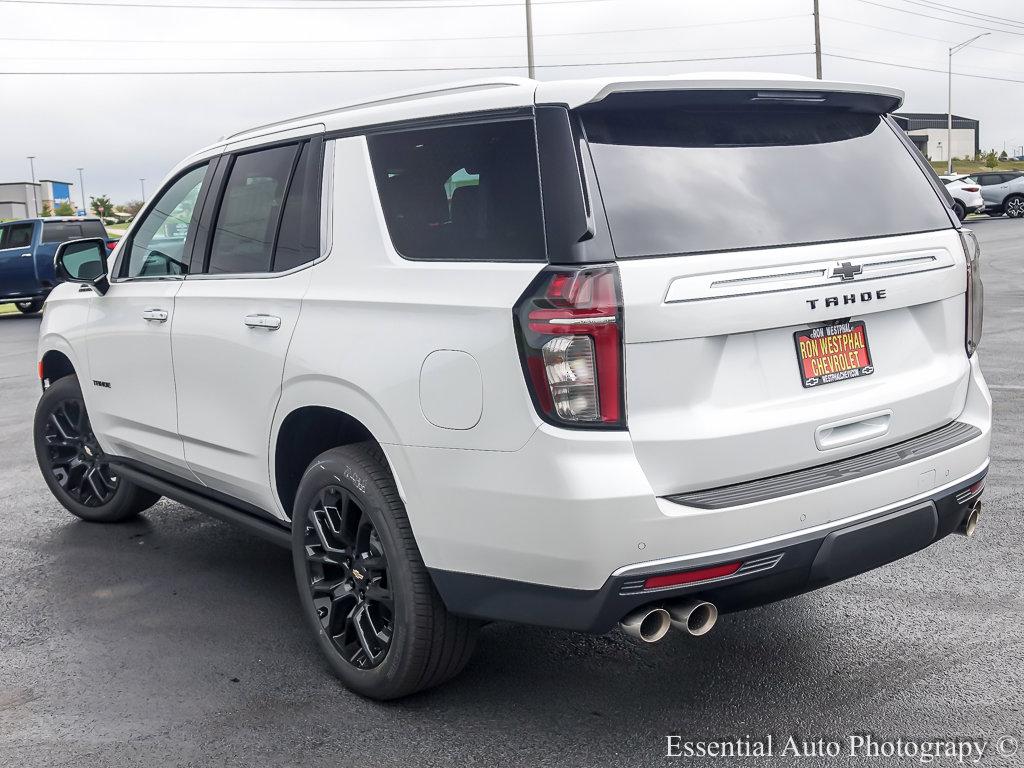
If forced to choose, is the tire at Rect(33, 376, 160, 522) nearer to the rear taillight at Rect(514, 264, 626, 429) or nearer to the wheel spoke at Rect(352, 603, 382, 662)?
the wheel spoke at Rect(352, 603, 382, 662)

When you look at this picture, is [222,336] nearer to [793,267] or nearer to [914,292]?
[793,267]

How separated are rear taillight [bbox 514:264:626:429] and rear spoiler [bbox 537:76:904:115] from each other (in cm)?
51

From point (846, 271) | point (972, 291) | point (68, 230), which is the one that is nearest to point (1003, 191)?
point (68, 230)

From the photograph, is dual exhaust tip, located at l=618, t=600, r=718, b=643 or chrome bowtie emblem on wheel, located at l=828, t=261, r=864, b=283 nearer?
dual exhaust tip, located at l=618, t=600, r=718, b=643

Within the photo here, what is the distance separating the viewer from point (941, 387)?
375 centimetres

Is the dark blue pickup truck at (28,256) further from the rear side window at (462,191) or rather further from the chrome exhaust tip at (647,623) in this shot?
the chrome exhaust tip at (647,623)

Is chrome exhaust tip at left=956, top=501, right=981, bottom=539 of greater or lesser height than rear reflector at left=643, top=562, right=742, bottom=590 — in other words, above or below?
below

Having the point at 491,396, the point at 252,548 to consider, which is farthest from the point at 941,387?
the point at 252,548

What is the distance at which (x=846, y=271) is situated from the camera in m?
3.40

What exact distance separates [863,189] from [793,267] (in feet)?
1.89

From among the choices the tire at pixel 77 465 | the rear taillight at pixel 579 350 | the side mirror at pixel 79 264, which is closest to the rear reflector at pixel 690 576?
the rear taillight at pixel 579 350

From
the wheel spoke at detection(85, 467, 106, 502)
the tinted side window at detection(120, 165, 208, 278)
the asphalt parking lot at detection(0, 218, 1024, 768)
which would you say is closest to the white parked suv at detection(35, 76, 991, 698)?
the asphalt parking lot at detection(0, 218, 1024, 768)

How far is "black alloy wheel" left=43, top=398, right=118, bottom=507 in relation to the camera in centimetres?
612

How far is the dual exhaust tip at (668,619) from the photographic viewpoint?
3.17m
